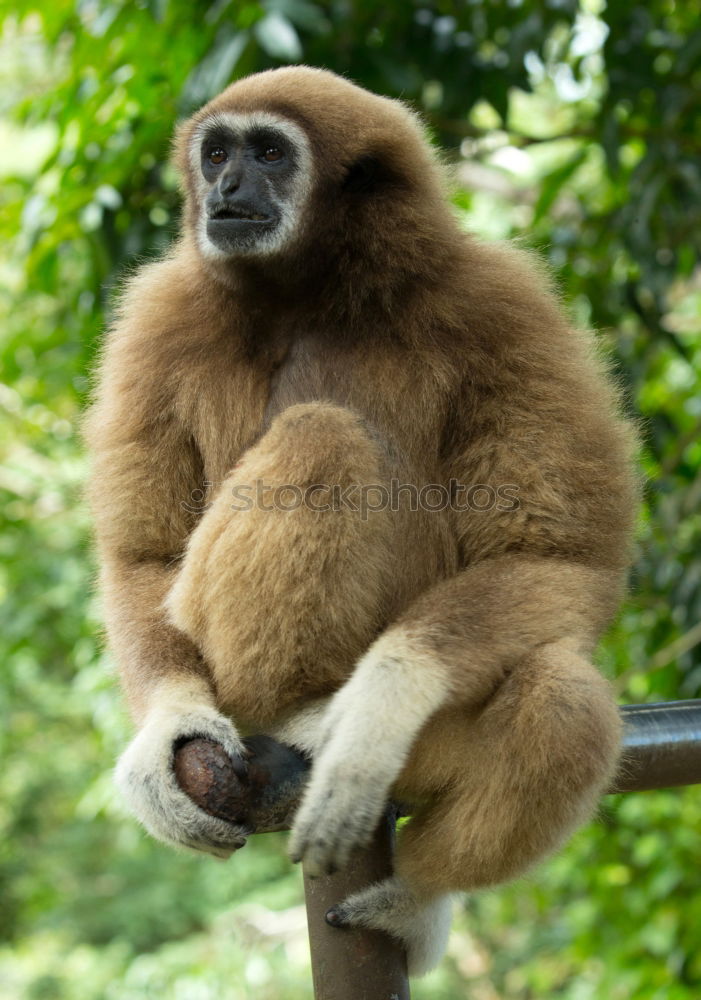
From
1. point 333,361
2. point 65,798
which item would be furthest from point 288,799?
point 65,798

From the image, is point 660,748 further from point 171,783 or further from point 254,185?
point 254,185

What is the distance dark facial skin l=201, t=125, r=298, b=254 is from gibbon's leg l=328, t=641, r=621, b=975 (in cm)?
135

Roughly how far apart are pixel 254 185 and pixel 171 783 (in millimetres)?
1611

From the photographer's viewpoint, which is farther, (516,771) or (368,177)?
(368,177)

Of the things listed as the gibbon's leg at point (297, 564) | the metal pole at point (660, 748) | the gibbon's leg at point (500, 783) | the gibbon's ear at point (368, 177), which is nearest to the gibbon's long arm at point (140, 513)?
the gibbon's leg at point (297, 564)

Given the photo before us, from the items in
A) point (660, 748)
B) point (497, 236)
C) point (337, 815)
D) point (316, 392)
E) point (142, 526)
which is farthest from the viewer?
point (497, 236)

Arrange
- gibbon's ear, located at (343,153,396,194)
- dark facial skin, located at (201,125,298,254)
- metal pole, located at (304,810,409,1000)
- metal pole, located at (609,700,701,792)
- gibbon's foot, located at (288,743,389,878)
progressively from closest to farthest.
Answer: gibbon's foot, located at (288,743,389,878), metal pole, located at (304,810,409,1000), metal pole, located at (609,700,701,792), dark facial skin, located at (201,125,298,254), gibbon's ear, located at (343,153,396,194)

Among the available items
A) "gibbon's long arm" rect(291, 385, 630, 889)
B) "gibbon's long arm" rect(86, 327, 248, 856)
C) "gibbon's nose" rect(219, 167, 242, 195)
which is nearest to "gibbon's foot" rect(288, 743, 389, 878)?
"gibbon's long arm" rect(291, 385, 630, 889)

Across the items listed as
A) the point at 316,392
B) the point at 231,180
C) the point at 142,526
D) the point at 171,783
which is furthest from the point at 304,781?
the point at 231,180

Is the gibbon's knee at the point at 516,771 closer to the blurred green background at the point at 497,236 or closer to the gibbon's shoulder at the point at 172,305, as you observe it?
the blurred green background at the point at 497,236

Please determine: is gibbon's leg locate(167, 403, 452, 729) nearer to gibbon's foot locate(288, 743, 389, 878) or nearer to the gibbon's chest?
the gibbon's chest

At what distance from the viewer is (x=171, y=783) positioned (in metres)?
2.32

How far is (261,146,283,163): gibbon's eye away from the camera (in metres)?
2.85

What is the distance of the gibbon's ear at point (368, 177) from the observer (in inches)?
113
